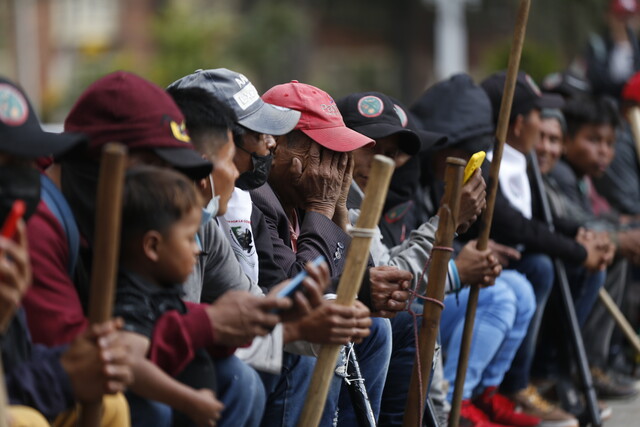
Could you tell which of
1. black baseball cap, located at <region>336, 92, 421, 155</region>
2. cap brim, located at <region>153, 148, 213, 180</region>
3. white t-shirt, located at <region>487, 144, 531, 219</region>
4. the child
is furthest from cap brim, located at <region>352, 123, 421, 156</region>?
the child

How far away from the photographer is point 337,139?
391 centimetres

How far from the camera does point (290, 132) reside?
13.0 feet

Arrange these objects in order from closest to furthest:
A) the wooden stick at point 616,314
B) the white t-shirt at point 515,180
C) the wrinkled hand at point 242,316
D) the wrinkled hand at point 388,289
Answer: the wrinkled hand at point 242,316
the wrinkled hand at point 388,289
the white t-shirt at point 515,180
the wooden stick at point 616,314

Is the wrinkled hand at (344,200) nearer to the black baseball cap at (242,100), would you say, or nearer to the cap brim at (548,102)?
the black baseball cap at (242,100)

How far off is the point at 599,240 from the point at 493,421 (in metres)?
1.19

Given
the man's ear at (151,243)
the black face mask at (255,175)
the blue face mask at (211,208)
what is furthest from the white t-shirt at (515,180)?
the man's ear at (151,243)

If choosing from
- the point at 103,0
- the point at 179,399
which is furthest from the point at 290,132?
the point at 103,0

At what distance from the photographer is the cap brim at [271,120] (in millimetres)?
3593

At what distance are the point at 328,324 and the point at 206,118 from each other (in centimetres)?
79

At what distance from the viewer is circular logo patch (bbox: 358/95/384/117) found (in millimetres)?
4508

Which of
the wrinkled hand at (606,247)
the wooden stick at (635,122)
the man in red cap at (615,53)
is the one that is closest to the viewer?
the wrinkled hand at (606,247)

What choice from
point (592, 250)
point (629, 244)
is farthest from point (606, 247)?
point (629, 244)

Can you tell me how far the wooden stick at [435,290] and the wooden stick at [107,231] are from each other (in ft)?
4.94

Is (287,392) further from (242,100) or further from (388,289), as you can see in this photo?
(242,100)
